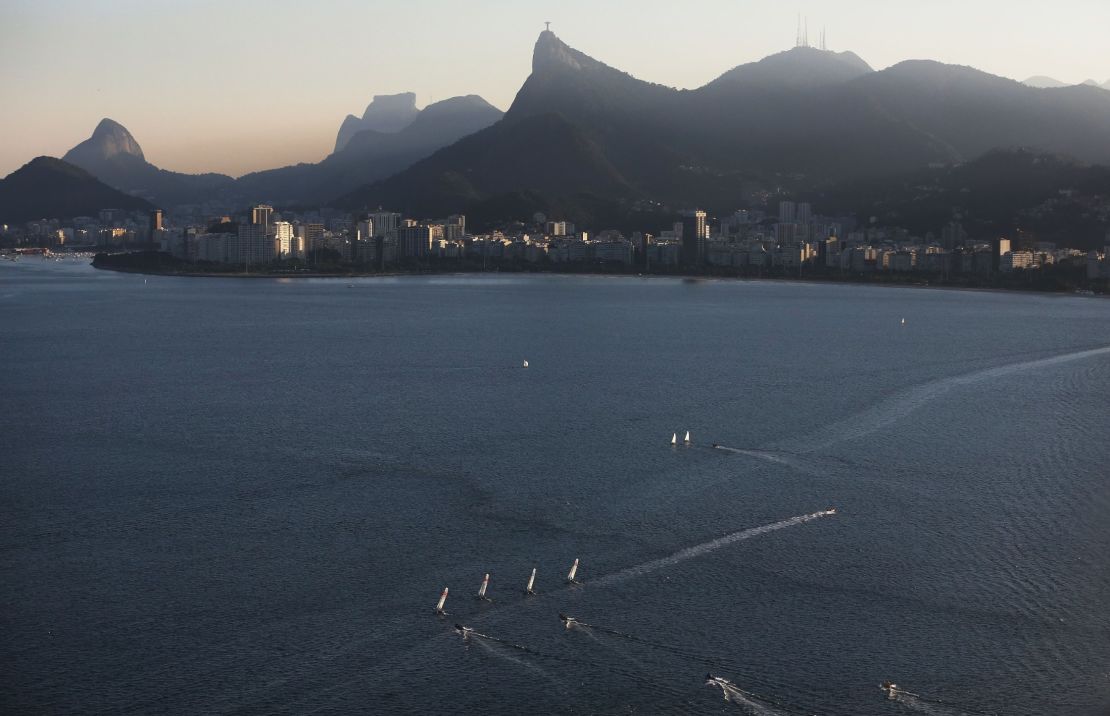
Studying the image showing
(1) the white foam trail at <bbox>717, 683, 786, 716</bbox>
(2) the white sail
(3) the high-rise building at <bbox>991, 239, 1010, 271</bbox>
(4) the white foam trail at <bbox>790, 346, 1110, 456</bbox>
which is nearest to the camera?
(1) the white foam trail at <bbox>717, 683, 786, 716</bbox>

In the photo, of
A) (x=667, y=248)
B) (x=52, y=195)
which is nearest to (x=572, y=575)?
(x=667, y=248)

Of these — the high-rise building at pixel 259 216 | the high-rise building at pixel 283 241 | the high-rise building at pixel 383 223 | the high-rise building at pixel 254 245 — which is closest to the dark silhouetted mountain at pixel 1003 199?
the high-rise building at pixel 383 223

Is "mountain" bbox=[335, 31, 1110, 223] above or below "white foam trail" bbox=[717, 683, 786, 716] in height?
above

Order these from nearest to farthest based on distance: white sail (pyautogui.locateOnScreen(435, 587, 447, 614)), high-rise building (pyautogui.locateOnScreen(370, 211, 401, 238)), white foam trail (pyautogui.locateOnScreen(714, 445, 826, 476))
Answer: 1. white sail (pyautogui.locateOnScreen(435, 587, 447, 614))
2. white foam trail (pyautogui.locateOnScreen(714, 445, 826, 476))
3. high-rise building (pyautogui.locateOnScreen(370, 211, 401, 238))

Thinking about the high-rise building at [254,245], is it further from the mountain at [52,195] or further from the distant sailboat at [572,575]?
the distant sailboat at [572,575]

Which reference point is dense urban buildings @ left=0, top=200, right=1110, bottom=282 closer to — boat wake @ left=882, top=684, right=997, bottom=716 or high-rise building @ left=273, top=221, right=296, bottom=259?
high-rise building @ left=273, top=221, right=296, bottom=259

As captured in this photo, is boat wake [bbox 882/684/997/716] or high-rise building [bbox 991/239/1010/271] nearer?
boat wake [bbox 882/684/997/716]

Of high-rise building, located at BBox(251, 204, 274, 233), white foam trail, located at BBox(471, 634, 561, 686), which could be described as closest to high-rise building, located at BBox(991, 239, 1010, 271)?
high-rise building, located at BBox(251, 204, 274, 233)

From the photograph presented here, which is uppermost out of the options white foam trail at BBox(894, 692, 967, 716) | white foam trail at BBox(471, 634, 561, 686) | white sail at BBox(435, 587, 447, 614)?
white sail at BBox(435, 587, 447, 614)
